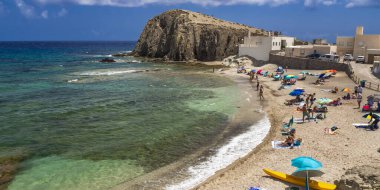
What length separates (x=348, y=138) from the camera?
21.6 metres

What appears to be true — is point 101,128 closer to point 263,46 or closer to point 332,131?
point 332,131

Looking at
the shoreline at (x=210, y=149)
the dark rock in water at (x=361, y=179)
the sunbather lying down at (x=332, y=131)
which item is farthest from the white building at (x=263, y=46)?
the dark rock in water at (x=361, y=179)

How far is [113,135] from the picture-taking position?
2472 centimetres

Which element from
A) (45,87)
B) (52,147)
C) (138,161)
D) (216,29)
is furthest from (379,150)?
(216,29)

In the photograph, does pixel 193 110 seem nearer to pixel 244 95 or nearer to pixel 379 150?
pixel 244 95

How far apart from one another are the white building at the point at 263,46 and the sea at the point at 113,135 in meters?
27.5

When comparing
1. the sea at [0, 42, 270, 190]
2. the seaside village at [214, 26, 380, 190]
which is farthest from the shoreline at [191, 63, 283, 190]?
the sea at [0, 42, 270, 190]

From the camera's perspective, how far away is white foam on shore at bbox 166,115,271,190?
1698 cm

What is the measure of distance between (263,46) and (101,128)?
50.0 metres

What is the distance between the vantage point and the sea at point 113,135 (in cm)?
1792

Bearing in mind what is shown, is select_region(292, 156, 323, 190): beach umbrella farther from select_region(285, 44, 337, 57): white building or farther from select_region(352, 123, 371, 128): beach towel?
select_region(285, 44, 337, 57): white building

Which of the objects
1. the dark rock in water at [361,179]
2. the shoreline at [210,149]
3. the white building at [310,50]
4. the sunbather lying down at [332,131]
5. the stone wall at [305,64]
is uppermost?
the white building at [310,50]

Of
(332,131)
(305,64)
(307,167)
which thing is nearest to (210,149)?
(307,167)

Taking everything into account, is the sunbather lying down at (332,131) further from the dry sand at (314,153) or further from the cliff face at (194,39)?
the cliff face at (194,39)
